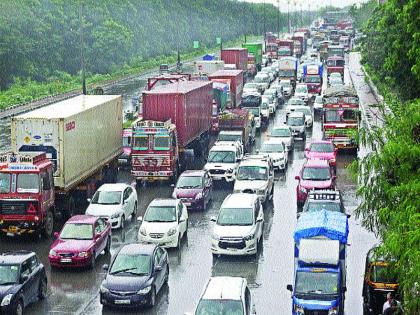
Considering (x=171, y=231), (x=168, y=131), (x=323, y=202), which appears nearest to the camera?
(x=171, y=231)

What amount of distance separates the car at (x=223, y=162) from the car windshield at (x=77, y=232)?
13.2m

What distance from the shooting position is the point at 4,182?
3125 cm

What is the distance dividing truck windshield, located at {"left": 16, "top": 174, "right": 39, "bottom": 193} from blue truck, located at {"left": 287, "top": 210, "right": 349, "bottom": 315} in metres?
9.71

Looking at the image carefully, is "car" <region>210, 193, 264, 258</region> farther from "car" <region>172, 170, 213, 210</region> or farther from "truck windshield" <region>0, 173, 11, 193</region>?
"truck windshield" <region>0, 173, 11, 193</region>

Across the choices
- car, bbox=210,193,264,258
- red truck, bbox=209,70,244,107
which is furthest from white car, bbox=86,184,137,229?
red truck, bbox=209,70,244,107

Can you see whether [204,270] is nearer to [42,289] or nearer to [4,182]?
[42,289]

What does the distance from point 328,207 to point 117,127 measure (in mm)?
14282

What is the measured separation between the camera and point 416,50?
103 feet

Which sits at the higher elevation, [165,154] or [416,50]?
[416,50]

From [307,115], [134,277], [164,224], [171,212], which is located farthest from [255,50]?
[134,277]

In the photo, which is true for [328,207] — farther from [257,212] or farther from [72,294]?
[72,294]

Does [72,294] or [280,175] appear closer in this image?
[72,294]

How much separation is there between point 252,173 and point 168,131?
15.4 feet

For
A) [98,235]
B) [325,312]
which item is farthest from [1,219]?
[325,312]
